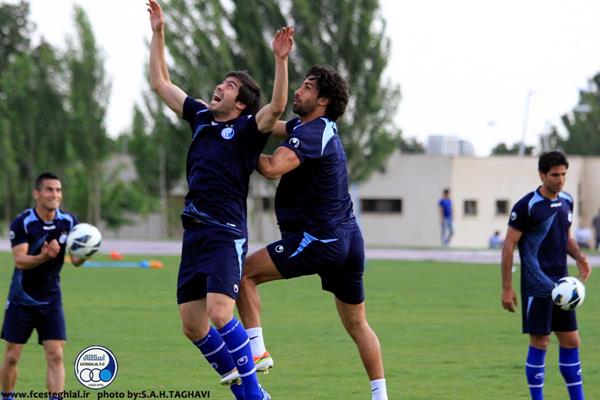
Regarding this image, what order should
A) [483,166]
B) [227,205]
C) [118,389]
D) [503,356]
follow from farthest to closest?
[483,166] → [503,356] → [118,389] → [227,205]

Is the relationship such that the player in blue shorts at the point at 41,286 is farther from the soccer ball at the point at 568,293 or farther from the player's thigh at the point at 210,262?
the soccer ball at the point at 568,293

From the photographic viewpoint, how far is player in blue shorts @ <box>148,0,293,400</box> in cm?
902

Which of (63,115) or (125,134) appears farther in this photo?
(125,134)

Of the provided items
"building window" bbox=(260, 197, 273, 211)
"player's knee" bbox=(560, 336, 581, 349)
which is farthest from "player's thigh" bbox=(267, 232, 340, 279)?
"building window" bbox=(260, 197, 273, 211)

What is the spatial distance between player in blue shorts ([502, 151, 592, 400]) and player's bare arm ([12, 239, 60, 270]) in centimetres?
376

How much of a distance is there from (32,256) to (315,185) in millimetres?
2658

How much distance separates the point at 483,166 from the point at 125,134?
25530 mm

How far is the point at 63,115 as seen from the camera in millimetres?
67875

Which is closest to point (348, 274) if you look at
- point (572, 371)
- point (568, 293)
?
point (568, 293)

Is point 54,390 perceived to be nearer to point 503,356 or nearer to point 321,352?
point 321,352

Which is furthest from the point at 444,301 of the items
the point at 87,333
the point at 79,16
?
the point at 79,16

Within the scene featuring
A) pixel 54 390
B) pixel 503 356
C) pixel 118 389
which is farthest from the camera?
pixel 503 356

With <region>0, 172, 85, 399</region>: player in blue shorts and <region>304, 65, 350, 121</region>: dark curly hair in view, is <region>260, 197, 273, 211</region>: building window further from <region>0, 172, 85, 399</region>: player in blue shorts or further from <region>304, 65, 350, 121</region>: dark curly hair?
<region>304, 65, 350, 121</region>: dark curly hair

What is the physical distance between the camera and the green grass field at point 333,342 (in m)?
12.5
